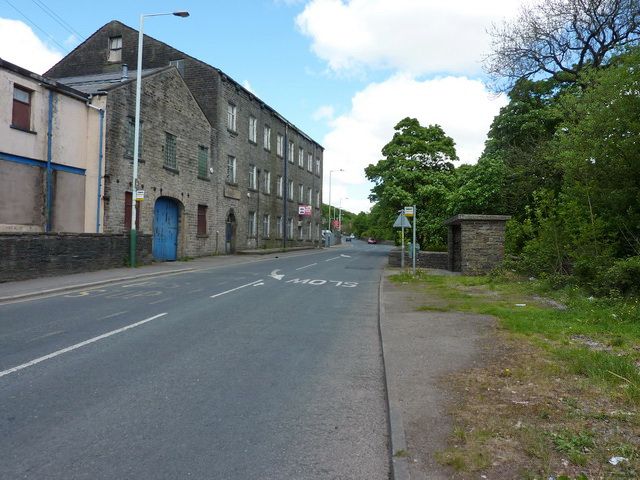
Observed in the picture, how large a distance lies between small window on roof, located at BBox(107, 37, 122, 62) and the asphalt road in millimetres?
25959

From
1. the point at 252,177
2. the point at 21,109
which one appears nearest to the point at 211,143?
the point at 252,177

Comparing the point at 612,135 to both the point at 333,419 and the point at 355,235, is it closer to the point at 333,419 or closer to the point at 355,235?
the point at 333,419

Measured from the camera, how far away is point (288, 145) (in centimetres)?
4684

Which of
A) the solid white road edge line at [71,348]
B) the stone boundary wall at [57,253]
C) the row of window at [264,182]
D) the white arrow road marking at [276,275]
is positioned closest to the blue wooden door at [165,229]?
the stone boundary wall at [57,253]

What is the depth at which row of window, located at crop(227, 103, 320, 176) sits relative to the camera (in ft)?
112

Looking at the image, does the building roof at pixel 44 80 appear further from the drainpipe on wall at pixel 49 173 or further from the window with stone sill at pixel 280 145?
the window with stone sill at pixel 280 145

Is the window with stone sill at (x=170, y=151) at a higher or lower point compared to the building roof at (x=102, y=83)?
lower

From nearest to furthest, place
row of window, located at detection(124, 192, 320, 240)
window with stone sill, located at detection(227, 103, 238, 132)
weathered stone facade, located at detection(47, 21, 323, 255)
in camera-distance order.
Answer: row of window, located at detection(124, 192, 320, 240) < weathered stone facade, located at detection(47, 21, 323, 255) < window with stone sill, located at detection(227, 103, 238, 132)

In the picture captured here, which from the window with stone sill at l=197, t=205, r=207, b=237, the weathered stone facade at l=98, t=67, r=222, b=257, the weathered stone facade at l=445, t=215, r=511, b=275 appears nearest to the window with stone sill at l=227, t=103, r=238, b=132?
the weathered stone facade at l=98, t=67, r=222, b=257

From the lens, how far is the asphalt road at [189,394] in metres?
3.69

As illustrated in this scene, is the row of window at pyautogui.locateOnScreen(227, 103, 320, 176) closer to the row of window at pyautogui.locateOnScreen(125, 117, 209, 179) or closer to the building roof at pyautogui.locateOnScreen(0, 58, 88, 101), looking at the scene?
the row of window at pyautogui.locateOnScreen(125, 117, 209, 179)

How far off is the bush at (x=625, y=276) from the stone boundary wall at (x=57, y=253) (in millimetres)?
15424

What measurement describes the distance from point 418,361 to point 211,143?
26796mm

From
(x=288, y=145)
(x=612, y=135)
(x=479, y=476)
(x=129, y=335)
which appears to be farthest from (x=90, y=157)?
(x=288, y=145)
